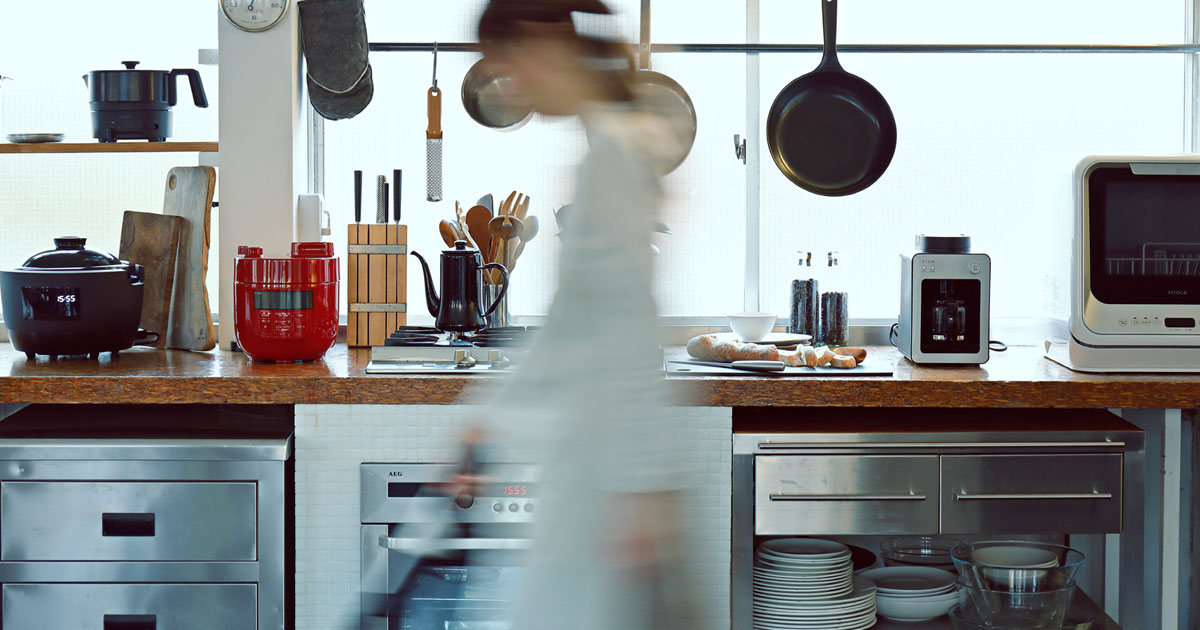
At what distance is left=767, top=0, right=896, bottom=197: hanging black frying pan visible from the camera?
2578 mm

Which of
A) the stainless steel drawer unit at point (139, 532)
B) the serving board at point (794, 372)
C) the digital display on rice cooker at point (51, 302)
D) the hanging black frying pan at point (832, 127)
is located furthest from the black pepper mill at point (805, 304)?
the digital display on rice cooker at point (51, 302)

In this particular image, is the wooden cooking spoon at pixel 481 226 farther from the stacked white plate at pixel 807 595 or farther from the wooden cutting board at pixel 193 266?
the stacked white plate at pixel 807 595

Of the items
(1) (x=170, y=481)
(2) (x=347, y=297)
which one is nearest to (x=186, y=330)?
(2) (x=347, y=297)

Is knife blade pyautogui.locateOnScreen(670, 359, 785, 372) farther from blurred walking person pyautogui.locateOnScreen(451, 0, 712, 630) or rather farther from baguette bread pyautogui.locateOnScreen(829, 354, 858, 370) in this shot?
blurred walking person pyautogui.locateOnScreen(451, 0, 712, 630)

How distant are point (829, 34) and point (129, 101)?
5.30 feet

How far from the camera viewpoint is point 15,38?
293 centimetres

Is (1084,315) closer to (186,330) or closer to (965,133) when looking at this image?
(965,133)

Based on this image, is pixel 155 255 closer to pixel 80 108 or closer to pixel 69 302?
pixel 69 302

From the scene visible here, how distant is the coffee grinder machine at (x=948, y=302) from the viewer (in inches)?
95.7

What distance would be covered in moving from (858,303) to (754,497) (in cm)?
94

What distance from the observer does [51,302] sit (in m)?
2.38

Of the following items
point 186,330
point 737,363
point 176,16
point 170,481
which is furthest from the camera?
point 176,16

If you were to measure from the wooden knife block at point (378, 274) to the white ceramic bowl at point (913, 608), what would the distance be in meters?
1.27

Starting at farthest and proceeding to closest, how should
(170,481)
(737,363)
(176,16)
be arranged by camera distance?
(176,16)
(737,363)
(170,481)
